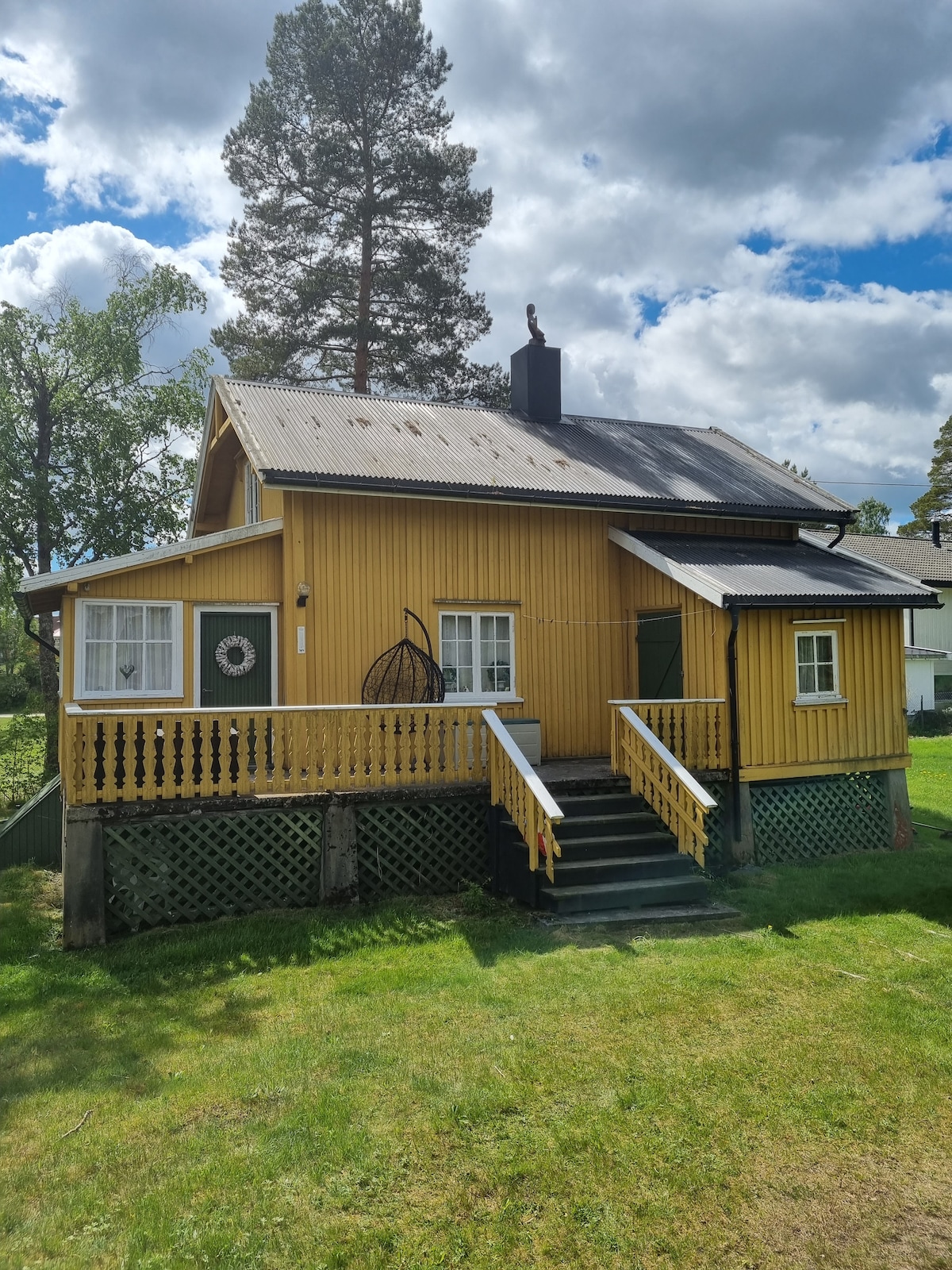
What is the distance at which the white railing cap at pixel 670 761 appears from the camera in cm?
870

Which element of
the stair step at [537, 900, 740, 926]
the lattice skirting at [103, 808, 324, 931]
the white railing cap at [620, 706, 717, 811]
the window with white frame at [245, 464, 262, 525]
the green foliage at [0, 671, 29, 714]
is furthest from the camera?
the green foliage at [0, 671, 29, 714]

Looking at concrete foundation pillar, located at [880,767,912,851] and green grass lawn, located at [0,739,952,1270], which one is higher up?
concrete foundation pillar, located at [880,767,912,851]

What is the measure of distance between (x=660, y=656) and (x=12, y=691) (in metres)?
30.8

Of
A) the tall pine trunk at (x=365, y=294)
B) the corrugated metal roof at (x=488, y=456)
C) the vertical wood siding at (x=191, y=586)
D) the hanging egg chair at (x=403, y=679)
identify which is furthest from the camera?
the tall pine trunk at (x=365, y=294)

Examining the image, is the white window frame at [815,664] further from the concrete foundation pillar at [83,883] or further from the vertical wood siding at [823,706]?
the concrete foundation pillar at [83,883]

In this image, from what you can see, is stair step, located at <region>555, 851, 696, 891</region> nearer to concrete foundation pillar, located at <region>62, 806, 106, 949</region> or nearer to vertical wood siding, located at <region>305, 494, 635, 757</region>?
vertical wood siding, located at <region>305, 494, 635, 757</region>

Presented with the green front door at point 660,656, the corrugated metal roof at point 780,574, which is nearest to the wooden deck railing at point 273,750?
the green front door at point 660,656

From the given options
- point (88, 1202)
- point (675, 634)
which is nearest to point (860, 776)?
point (675, 634)

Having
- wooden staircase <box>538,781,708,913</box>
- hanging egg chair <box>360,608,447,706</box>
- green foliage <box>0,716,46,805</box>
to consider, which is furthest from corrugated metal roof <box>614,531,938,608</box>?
green foliage <box>0,716,46,805</box>

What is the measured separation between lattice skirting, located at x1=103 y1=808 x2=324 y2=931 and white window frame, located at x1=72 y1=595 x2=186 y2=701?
2.08m

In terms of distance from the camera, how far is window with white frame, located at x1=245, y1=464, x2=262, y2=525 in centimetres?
1245

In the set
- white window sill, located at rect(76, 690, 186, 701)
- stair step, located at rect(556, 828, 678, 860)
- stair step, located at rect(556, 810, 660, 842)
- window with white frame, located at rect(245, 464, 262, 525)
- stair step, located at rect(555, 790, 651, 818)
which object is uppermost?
window with white frame, located at rect(245, 464, 262, 525)

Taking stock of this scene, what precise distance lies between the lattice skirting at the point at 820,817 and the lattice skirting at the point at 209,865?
535cm

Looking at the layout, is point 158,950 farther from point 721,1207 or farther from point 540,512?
point 540,512
